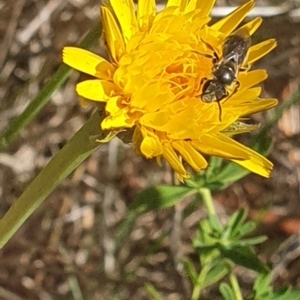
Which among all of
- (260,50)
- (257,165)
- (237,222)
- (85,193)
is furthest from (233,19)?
(85,193)

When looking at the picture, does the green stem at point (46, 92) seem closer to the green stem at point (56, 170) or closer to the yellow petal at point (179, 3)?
the yellow petal at point (179, 3)

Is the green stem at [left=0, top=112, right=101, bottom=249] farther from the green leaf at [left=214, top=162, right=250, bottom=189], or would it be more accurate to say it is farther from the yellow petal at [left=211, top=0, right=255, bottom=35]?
the green leaf at [left=214, top=162, right=250, bottom=189]

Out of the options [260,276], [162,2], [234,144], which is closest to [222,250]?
[260,276]

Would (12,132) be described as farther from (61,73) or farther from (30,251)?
(30,251)

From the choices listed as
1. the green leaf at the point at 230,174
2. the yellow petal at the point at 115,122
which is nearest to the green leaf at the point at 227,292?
the green leaf at the point at 230,174

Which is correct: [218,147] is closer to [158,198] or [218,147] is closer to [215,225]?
[158,198]

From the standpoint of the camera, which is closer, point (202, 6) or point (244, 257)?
point (202, 6)

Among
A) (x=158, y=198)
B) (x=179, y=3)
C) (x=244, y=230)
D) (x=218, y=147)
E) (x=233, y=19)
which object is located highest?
(x=179, y=3)
